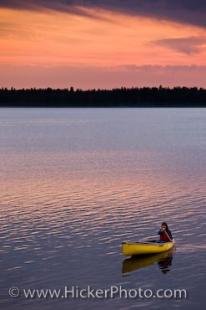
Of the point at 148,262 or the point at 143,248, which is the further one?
the point at 143,248

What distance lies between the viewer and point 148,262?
124ft

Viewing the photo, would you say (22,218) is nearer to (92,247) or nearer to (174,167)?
(92,247)

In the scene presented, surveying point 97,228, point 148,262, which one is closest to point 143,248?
point 148,262

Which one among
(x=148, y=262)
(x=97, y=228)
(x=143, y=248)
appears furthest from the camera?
(x=97, y=228)

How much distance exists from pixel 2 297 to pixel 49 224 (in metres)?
15.0

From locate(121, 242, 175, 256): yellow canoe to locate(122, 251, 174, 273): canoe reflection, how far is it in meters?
0.28

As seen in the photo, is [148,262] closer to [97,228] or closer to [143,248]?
[143,248]

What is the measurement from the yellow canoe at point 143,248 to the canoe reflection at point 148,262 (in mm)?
278

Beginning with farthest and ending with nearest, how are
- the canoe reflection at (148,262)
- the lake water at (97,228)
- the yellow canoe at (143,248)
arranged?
the yellow canoe at (143,248) < the canoe reflection at (148,262) < the lake water at (97,228)

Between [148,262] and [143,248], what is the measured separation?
0.89 metres

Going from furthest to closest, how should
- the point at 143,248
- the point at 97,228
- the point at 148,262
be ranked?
1. the point at 97,228
2. the point at 143,248
3. the point at 148,262

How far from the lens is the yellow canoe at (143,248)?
37562mm

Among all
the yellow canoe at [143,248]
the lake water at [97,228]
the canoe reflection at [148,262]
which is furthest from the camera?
the yellow canoe at [143,248]

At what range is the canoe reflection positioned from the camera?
36.2 m
